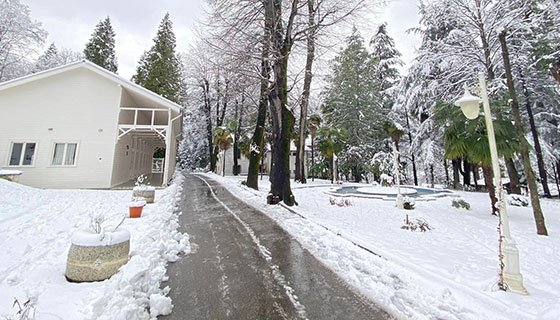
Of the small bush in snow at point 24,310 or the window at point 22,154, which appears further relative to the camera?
the window at point 22,154

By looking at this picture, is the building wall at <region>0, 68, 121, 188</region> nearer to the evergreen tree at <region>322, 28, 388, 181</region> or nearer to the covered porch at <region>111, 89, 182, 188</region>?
the covered porch at <region>111, 89, 182, 188</region>

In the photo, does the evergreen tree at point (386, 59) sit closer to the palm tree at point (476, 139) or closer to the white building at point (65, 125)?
the palm tree at point (476, 139)

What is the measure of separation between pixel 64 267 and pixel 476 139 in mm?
12204

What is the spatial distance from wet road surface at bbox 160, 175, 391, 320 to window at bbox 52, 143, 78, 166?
1178 centimetres

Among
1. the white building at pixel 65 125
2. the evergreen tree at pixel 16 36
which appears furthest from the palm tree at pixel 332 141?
the evergreen tree at pixel 16 36

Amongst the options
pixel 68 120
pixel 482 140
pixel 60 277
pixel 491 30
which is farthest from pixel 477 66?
pixel 68 120

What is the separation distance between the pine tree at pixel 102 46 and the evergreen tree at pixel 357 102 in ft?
93.2

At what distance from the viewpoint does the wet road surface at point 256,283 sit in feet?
8.86

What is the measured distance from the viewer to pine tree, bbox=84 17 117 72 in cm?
3077

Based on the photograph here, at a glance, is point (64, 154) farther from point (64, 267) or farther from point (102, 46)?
point (102, 46)

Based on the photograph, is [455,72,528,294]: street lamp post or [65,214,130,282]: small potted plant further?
[455,72,528,294]: street lamp post

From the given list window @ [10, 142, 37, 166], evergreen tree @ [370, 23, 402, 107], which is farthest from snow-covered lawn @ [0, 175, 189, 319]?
evergreen tree @ [370, 23, 402, 107]

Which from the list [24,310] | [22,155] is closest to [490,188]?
[24,310]

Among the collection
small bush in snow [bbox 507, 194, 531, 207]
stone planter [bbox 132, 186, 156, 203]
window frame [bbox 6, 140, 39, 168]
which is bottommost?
small bush in snow [bbox 507, 194, 531, 207]
